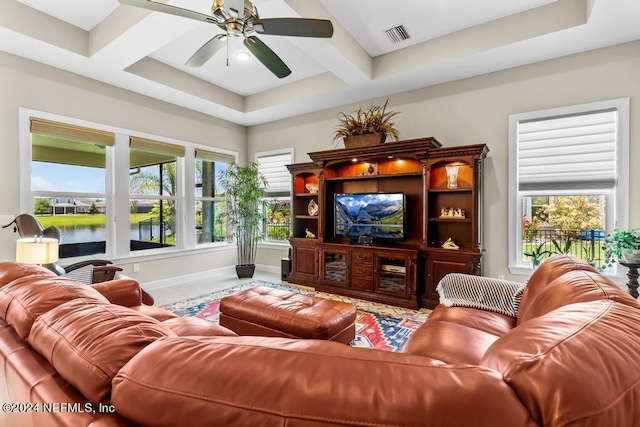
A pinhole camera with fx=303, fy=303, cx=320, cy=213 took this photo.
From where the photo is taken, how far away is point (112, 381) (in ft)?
2.32

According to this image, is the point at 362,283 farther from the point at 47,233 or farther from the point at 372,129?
the point at 47,233

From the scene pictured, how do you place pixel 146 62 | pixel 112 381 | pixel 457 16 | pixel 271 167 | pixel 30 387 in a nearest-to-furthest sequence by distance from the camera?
pixel 112 381, pixel 30 387, pixel 457 16, pixel 146 62, pixel 271 167

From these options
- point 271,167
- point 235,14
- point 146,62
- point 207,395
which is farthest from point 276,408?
point 271,167

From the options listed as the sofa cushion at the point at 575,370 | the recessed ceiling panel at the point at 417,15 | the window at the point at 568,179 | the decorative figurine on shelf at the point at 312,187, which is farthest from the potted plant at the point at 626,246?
the decorative figurine on shelf at the point at 312,187

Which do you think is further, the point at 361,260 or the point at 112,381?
the point at 361,260

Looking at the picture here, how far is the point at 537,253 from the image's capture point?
3.50 meters

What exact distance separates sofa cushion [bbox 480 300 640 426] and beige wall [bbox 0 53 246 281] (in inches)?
183

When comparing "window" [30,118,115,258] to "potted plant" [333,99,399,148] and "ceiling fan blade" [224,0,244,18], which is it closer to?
"ceiling fan blade" [224,0,244,18]

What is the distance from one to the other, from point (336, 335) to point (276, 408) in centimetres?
185

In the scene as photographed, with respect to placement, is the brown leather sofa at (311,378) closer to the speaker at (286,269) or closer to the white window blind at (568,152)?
the white window blind at (568,152)

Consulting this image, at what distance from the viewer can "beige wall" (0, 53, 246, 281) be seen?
10.8 ft

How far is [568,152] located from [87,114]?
227 inches

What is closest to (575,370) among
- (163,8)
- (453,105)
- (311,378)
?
(311,378)

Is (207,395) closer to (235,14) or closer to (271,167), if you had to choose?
(235,14)
